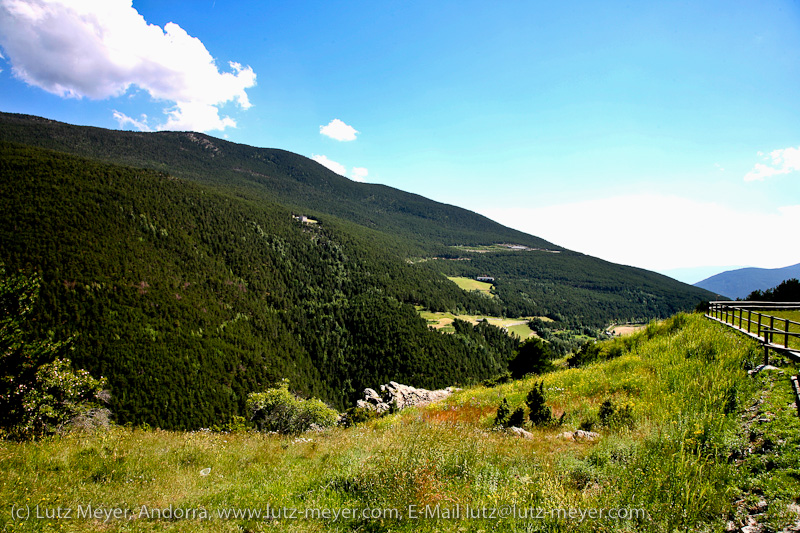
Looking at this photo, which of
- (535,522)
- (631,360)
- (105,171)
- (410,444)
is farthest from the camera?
(105,171)

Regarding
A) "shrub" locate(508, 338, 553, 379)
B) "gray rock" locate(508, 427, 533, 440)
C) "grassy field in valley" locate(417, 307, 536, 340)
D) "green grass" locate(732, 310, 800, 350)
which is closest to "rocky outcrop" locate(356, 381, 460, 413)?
"shrub" locate(508, 338, 553, 379)

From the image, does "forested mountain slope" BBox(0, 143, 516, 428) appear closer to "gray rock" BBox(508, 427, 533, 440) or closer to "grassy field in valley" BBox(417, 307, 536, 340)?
"grassy field in valley" BBox(417, 307, 536, 340)

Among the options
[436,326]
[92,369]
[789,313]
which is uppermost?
[789,313]

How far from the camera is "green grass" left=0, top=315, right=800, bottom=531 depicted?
4.73 metres

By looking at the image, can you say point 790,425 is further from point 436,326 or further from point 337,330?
point 337,330

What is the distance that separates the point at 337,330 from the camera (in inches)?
4818

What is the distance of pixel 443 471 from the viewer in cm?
631

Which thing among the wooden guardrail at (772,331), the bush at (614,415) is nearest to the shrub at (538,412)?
the bush at (614,415)

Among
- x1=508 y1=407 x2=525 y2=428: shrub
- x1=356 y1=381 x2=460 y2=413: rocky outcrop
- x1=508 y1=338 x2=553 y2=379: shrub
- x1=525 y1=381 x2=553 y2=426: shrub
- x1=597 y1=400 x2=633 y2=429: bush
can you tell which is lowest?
x1=356 y1=381 x2=460 y2=413: rocky outcrop

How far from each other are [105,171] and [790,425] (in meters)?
194

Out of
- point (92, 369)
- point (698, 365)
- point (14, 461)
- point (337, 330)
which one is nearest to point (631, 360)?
point (698, 365)

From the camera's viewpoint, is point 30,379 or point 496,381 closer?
point 30,379

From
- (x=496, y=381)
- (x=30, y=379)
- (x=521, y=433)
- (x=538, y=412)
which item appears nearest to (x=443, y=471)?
(x=521, y=433)

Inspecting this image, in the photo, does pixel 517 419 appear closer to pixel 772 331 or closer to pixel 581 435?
pixel 581 435
